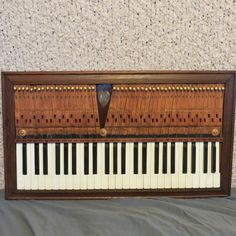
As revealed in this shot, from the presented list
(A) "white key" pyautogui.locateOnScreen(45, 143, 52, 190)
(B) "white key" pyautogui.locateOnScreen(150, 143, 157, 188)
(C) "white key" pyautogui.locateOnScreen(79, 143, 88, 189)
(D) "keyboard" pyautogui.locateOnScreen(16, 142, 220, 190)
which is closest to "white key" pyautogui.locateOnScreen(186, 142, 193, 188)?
(D) "keyboard" pyautogui.locateOnScreen(16, 142, 220, 190)

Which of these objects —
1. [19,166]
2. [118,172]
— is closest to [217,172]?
[118,172]

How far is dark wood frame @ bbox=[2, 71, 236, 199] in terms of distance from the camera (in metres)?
1.13

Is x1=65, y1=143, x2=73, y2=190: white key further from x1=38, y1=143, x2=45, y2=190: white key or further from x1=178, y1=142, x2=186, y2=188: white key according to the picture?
x1=178, y1=142, x2=186, y2=188: white key

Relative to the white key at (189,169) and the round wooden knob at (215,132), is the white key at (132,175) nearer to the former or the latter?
the white key at (189,169)

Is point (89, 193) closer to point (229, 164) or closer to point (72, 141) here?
point (72, 141)

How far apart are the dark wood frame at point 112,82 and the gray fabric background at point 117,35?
3 centimetres

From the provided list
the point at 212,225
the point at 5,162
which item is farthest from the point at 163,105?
the point at 5,162

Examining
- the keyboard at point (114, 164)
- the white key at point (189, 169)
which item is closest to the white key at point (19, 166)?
the keyboard at point (114, 164)

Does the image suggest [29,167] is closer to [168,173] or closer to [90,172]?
[90,172]

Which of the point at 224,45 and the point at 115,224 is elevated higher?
the point at 224,45

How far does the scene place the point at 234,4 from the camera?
1.16 m

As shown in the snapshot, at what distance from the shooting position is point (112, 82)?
3.74 feet

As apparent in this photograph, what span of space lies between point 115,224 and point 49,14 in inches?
28.7

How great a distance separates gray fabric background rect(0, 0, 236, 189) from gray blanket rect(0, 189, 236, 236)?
469 mm
